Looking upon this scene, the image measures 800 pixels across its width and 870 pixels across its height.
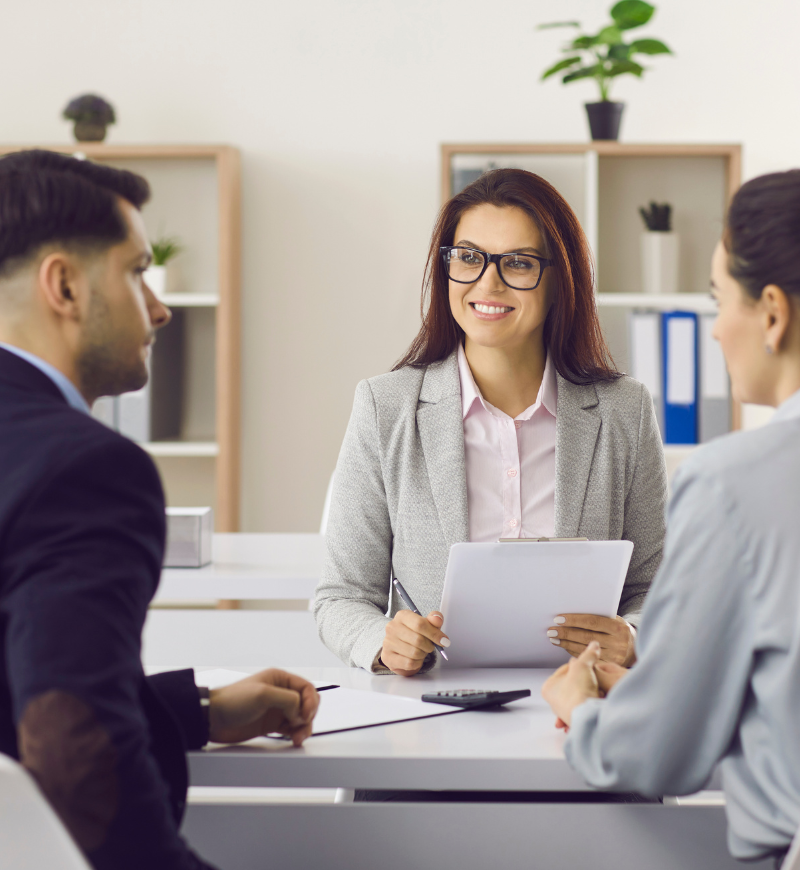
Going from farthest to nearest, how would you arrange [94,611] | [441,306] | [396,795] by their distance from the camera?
[441,306] < [396,795] < [94,611]

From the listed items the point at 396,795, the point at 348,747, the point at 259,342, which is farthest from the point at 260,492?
the point at 348,747

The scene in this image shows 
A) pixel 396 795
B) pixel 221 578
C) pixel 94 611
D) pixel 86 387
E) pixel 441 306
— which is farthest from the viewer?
pixel 221 578

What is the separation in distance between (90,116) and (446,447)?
8.03 feet

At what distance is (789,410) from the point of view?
2.93 feet

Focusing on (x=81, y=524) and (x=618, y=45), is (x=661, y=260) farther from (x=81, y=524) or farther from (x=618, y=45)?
(x=81, y=524)

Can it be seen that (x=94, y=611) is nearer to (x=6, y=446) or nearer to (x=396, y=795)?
(x=6, y=446)

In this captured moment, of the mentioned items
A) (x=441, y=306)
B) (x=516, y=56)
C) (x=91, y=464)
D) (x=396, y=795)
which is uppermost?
(x=516, y=56)

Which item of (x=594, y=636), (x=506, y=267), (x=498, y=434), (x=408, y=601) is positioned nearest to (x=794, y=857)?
(x=594, y=636)

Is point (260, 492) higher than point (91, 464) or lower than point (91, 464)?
→ lower

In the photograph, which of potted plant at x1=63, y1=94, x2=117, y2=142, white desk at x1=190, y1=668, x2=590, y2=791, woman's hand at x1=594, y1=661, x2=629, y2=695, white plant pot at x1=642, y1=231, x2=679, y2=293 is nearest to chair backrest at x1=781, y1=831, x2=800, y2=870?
white desk at x1=190, y1=668, x2=590, y2=791

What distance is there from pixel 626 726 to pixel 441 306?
101cm

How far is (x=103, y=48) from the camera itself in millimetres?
3666

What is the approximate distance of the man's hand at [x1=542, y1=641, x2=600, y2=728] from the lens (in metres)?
1.06

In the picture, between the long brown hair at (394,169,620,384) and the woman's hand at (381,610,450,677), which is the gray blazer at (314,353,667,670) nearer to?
the long brown hair at (394,169,620,384)
